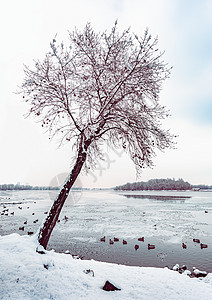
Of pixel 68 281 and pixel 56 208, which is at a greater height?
pixel 56 208

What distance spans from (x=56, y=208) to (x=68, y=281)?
8.01ft

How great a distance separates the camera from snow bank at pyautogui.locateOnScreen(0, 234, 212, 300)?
181 inches

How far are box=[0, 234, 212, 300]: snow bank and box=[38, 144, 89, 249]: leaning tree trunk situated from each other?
1.13 feet

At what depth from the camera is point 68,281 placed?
5168 mm

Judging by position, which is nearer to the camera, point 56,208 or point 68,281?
point 68,281

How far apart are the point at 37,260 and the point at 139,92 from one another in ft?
20.7

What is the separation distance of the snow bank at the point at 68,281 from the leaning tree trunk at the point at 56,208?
1.13ft

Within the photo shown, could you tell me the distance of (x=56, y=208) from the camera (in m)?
7.09

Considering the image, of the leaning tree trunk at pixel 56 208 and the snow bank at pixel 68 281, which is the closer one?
the snow bank at pixel 68 281

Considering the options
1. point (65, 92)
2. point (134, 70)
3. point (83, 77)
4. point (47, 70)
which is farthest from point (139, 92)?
point (47, 70)

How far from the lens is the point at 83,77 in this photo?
7539 mm

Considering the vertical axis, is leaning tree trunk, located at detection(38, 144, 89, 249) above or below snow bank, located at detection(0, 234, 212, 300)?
above

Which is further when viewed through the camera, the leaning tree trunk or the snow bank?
the leaning tree trunk

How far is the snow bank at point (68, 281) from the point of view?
4602 mm
